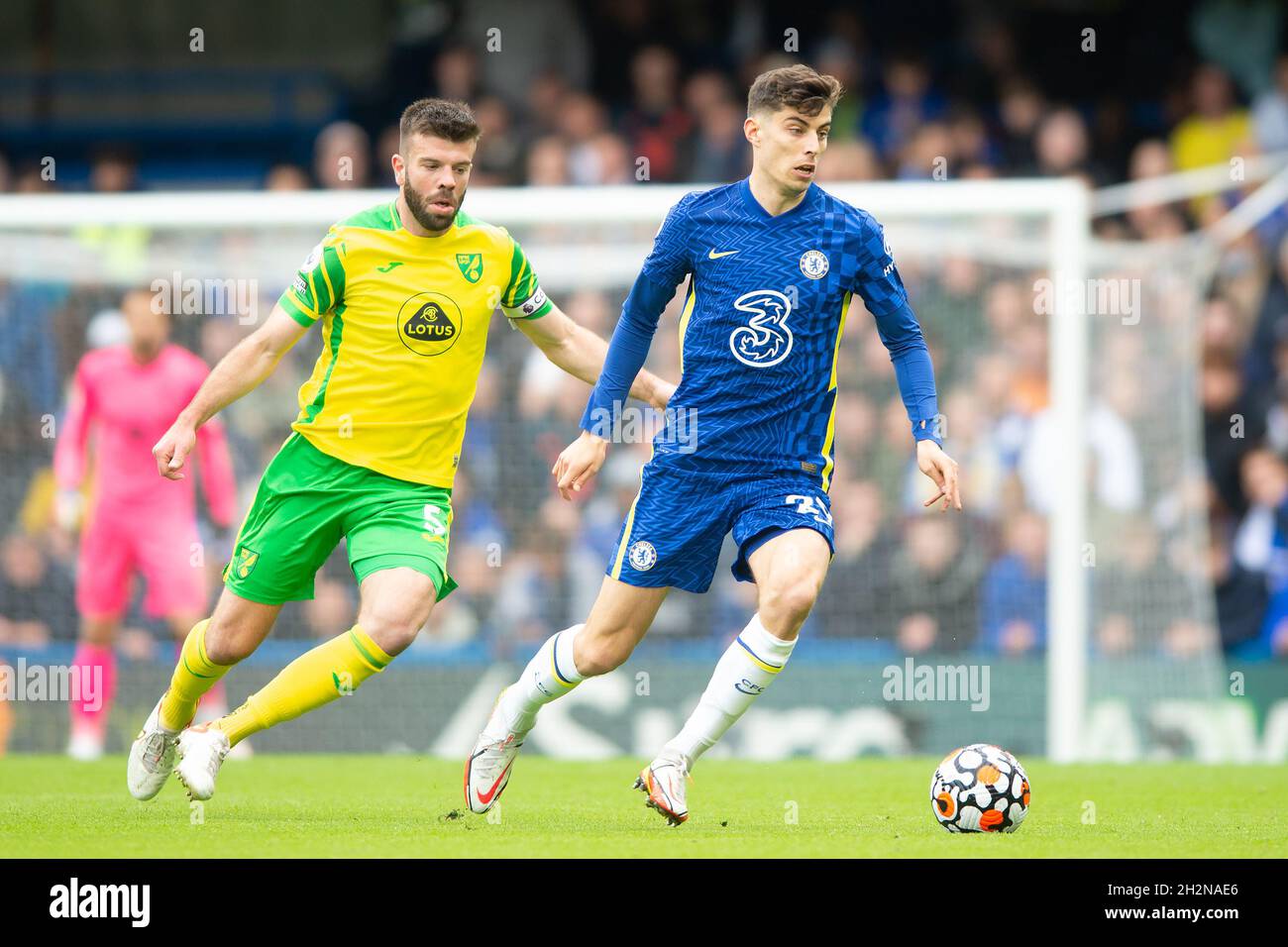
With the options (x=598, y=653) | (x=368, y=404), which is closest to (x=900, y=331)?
(x=598, y=653)

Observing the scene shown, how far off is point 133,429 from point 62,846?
5343 mm

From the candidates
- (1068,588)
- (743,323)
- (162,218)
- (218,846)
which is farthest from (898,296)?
(162,218)

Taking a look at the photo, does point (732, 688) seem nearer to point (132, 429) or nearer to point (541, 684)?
point (541, 684)

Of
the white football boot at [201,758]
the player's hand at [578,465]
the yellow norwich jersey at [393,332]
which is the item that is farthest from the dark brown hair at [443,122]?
the white football boot at [201,758]

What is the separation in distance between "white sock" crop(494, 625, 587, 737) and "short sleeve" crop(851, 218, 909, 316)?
1.60 meters

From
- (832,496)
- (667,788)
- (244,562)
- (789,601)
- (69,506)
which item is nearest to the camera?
(789,601)

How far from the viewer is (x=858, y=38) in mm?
17047

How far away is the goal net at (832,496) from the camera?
1139cm

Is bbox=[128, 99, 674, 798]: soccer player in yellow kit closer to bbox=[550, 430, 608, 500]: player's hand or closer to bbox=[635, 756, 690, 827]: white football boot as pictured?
bbox=[550, 430, 608, 500]: player's hand

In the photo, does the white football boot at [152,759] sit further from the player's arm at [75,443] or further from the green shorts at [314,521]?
the player's arm at [75,443]

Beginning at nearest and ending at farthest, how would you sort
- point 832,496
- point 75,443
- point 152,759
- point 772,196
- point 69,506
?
1. point 772,196
2. point 152,759
3. point 75,443
4. point 69,506
5. point 832,496

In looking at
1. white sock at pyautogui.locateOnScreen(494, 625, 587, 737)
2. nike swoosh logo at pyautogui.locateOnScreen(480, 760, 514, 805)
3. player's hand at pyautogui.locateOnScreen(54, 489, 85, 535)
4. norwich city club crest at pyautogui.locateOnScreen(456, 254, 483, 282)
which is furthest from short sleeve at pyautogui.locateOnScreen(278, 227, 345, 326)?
player's hand at pyautogui.locateOnScreen(54, 489, 85, 535)

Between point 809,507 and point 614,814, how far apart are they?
1496 millimetres

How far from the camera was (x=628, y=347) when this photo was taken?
6.80m
